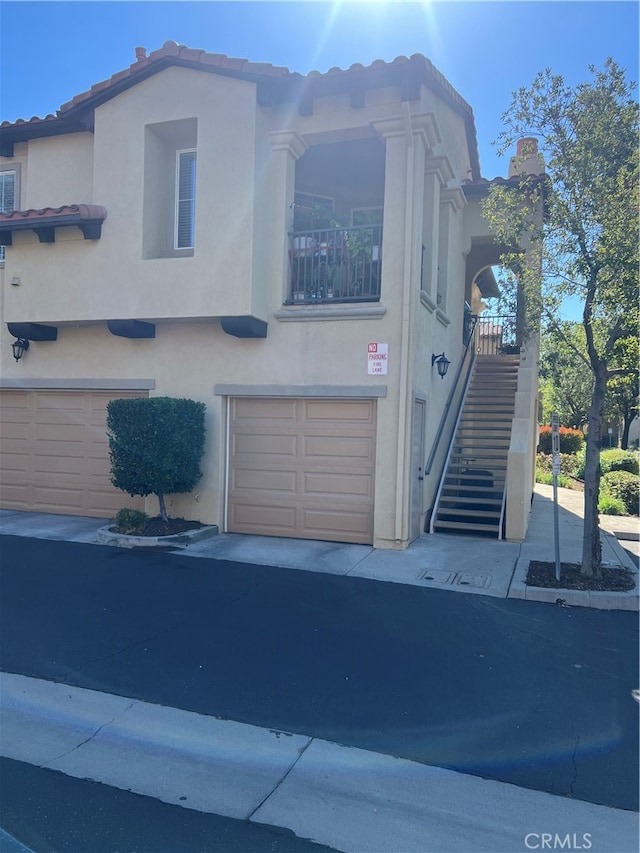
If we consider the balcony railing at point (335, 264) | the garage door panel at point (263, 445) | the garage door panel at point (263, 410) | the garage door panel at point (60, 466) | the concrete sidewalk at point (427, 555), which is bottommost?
the concrete sidewalk at point (427, 555)

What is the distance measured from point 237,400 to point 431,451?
11.4 ft

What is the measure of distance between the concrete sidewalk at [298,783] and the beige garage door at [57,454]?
6.61m

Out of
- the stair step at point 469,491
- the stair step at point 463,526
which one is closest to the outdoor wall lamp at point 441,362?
the stair step at point 469,491

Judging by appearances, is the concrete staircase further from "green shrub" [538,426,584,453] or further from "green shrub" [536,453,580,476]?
"green shrub" [538,426,584,453]

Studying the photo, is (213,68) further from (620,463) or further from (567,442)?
(567,442)

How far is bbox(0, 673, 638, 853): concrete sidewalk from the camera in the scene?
10.3 ft

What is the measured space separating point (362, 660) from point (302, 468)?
15.1 feet

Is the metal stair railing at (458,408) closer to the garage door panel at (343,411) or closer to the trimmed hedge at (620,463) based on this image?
the garage door panel at (343,411)

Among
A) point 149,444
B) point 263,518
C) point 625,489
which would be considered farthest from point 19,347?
point 625,489

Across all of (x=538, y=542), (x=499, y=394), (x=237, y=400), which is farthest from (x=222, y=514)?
(x=499, y=394)

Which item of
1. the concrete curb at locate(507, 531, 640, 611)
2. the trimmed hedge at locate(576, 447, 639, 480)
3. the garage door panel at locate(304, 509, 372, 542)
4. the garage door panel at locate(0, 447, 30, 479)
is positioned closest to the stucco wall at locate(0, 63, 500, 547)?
the garage door panel at locate(304, 509, 372, 542)

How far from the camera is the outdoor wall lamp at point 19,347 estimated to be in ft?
36.8

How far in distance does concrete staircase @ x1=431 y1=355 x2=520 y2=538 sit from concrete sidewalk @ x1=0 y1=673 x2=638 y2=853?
6544mm

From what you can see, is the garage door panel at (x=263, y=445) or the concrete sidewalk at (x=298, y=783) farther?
the garage door panel at (x=263, y=445)
